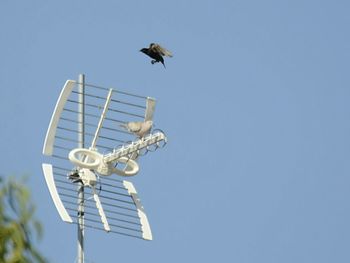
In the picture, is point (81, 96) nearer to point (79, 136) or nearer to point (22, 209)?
point (79, 136)

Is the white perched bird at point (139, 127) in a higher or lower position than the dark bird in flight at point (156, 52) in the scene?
lower

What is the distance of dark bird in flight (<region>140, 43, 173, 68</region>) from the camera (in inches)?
569

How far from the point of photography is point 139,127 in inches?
606

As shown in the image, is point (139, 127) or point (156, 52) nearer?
point (156, 52)

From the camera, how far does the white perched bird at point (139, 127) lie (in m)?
15.4

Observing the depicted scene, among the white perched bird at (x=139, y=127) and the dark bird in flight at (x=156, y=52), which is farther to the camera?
the white perched bird at (x=139, y=127)

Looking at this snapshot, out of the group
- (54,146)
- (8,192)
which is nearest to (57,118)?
(54,146)

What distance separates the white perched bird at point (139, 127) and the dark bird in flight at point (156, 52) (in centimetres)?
149

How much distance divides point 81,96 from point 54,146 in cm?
108

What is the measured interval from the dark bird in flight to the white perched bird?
1.49 metres

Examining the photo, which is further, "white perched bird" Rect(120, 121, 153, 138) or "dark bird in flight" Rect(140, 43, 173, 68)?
"white perched bird" Rect(120, 121, 153, 138)

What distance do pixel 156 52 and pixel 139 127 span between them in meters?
1.60

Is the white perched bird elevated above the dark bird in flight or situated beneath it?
situated beneath

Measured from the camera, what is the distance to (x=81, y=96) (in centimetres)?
1531
